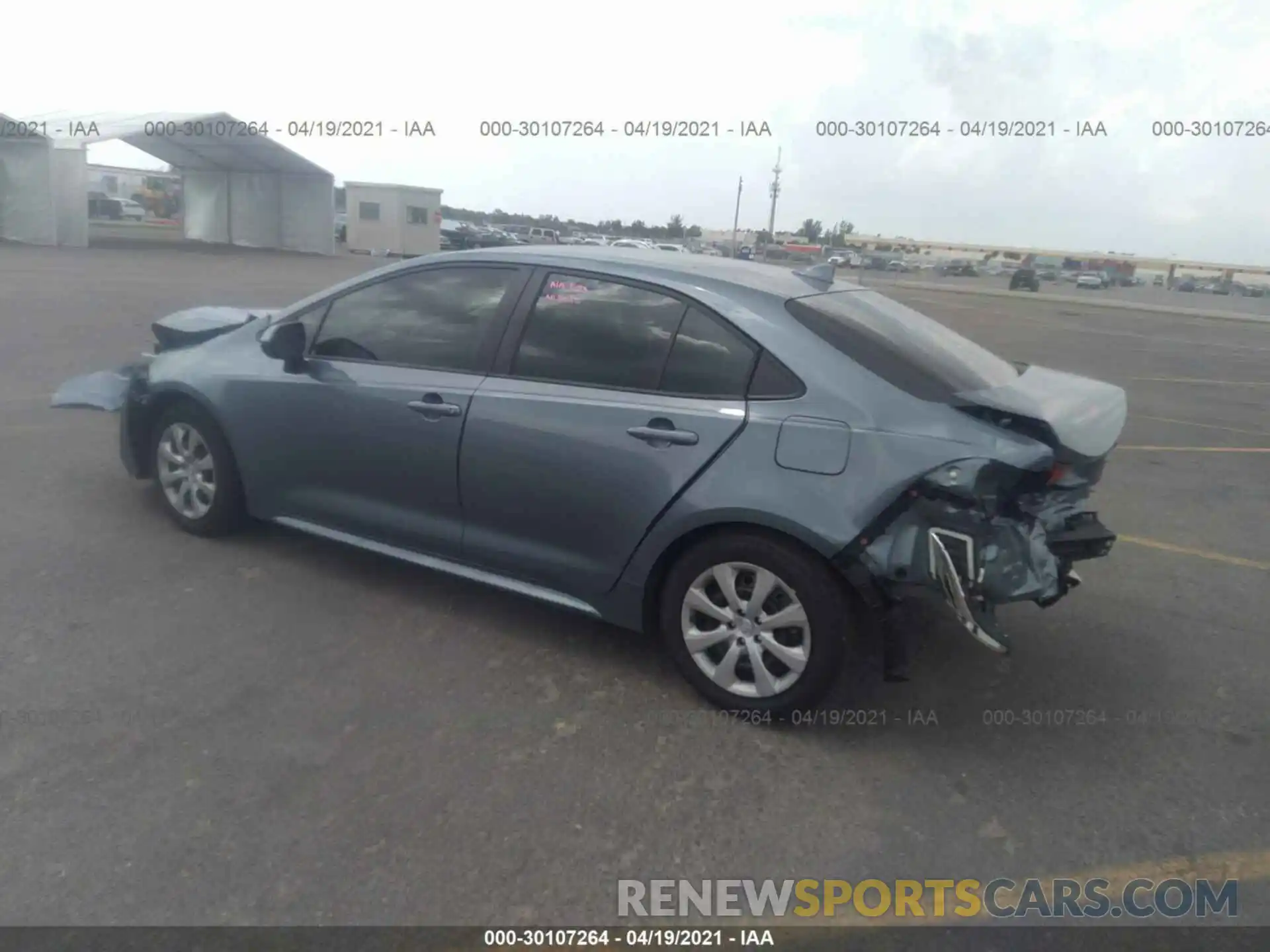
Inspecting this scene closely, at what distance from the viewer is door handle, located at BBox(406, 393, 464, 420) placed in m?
4.15

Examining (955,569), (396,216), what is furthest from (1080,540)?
(396,216)

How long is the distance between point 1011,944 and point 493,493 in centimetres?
239

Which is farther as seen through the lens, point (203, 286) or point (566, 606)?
point (203, 286)

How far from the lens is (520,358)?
13.5 feet

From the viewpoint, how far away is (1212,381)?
15.1 m

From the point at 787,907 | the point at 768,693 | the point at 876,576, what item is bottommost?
the point at 787,907

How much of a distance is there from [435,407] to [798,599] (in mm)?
1703

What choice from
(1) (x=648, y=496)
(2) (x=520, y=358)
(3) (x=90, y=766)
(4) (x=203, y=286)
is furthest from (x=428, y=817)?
(4) (x=203, y=286)

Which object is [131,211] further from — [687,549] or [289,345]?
[687,549]

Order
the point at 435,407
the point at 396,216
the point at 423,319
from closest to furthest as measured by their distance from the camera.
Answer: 1. the point at 435,407
2. the point at 423,319
3. the point at 396,216

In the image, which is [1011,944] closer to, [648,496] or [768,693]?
[768,693]

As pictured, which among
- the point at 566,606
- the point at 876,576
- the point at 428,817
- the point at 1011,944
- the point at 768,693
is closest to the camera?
the point at 1011,944

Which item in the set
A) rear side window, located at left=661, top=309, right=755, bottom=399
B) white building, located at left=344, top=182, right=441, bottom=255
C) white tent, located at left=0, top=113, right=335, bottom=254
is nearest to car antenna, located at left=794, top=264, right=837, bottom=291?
rear side window, located at left=661, top=309, right=755, bottom=399

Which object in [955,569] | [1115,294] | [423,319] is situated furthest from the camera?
[1115,294]
